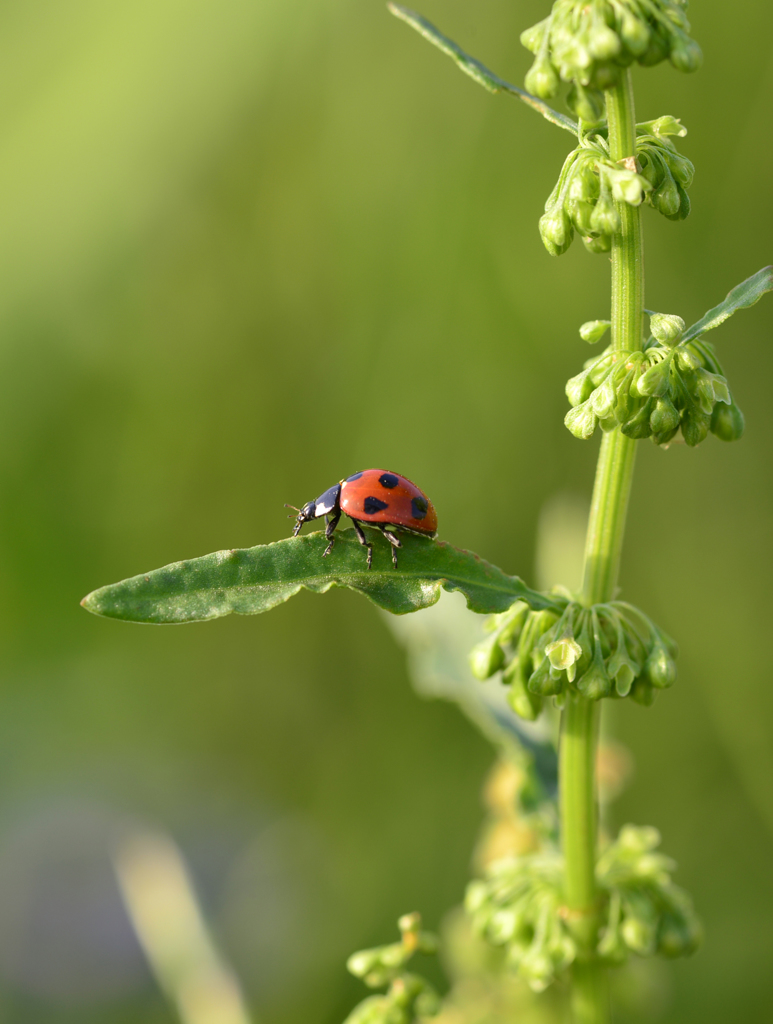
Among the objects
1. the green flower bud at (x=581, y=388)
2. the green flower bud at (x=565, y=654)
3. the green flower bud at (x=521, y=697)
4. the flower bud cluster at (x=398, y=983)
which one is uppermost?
the green flower bud at (x=581, y=388)

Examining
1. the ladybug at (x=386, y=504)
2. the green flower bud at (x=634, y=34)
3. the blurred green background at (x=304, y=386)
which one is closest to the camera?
the green flower bud at (x=634, y=34)

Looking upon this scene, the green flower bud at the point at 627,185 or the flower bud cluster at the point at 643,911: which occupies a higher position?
the green flower bud at the point at 627,185

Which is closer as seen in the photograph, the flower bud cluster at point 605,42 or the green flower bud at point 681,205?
the flower bud cluster at point 605,42

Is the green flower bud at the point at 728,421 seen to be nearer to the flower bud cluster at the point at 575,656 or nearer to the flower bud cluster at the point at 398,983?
the flower bud cluster at the point at 575,656

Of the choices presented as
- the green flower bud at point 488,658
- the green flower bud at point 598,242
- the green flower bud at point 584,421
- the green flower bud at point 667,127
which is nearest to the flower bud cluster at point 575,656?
the green flower bud at point 488,658

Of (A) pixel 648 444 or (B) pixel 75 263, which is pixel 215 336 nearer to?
(B) pixel 75 263

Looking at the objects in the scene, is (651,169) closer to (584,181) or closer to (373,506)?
(584,181)

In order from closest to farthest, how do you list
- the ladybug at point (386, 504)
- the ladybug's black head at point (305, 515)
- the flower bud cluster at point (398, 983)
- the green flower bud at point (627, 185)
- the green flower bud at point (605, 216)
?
1. the green flower bud at point (627, 185)
2. the green flower bud at point (605, 216)
3. the flower bud cluster at point (398, 983)
4. the ladybug at point (386, 504)
5. the ladybug's black head at point (305, 515)

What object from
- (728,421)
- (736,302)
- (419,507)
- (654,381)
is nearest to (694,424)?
(728,421)
